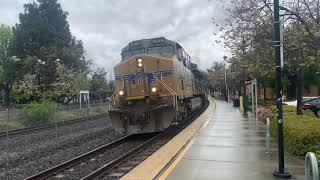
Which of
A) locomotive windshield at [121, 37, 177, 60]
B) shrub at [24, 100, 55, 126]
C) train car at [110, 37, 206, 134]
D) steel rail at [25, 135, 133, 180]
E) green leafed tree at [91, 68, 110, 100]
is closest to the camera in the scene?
steel rail at [25, 135, 133, 180]

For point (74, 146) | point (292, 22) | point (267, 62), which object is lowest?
point (74, 146)

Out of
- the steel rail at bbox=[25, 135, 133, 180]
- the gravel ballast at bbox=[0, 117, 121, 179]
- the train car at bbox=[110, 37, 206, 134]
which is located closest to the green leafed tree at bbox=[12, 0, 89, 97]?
the gravel ballast at bbox=[0, 117, 121, 179]

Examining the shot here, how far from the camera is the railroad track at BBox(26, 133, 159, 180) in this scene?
11.5 m

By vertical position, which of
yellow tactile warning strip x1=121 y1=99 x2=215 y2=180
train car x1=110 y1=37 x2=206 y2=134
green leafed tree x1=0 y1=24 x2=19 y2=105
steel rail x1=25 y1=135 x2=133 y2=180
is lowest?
steel rail x1=25 y1=135 x2=133 y2=180

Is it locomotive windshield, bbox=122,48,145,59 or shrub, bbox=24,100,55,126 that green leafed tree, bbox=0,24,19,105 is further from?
locomotive windshield, bbox=122,48,145,59

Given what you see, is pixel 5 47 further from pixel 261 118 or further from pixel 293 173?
pixel 293 173

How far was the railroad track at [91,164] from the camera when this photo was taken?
11.5 meters

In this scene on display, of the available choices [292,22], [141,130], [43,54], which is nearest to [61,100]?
[43,54]

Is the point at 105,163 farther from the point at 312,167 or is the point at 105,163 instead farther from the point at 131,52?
the point at 131,52

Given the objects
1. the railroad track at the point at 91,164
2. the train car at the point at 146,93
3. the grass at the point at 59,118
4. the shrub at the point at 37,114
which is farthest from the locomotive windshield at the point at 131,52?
the shrub at the point at 37,114

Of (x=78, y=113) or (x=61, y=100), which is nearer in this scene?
(x=78, y=113)

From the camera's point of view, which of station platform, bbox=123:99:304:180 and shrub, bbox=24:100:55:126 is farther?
shrub, bbox=24:100:55:126

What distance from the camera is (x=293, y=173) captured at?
993 cm

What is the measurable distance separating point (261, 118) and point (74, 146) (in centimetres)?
1096
